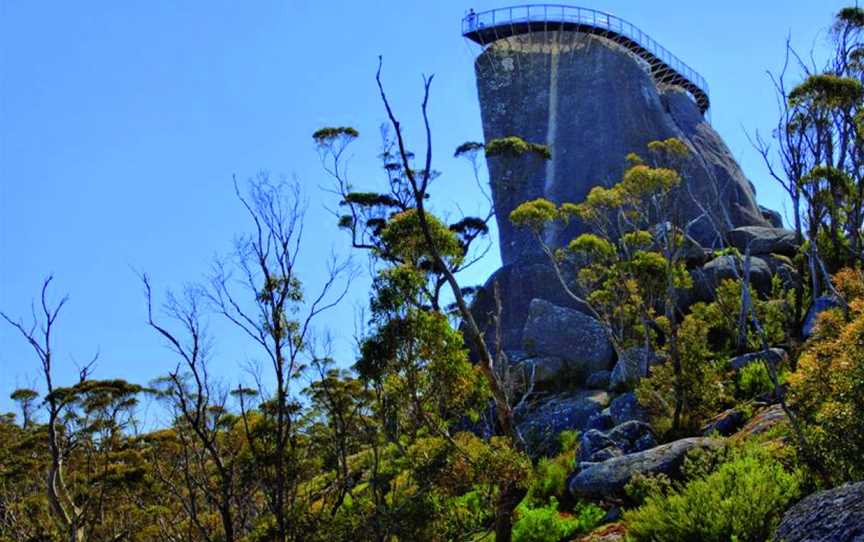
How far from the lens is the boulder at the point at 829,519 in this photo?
6223 mm

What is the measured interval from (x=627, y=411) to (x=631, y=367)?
11.7 ft

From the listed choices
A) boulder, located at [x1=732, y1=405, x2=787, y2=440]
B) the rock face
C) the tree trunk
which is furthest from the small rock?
the rock face

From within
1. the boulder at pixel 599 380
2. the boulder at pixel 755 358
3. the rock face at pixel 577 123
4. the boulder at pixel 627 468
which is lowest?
the boulder at pixel 627 468

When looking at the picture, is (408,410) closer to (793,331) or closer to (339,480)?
(339,480)

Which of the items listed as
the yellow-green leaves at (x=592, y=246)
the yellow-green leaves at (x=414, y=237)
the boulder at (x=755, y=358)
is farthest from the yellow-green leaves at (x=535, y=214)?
the yellow-green leaves at (x=414, y=237)

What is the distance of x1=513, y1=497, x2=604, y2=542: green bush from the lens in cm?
1234

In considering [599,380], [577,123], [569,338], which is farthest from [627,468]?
[577,123]

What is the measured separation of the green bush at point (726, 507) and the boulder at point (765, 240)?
18263mm

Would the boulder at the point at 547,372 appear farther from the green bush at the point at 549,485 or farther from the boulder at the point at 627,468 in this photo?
the boulder at the point at 627,468

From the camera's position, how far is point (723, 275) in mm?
25172

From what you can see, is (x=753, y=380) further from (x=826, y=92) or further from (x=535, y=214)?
(x=535, y=214)

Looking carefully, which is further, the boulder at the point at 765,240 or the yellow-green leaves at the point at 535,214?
the boulder at the point at 765,240

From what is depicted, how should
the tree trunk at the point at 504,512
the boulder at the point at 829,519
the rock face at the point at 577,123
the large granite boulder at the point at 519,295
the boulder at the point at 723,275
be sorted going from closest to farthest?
the boulder at the point at 829,519
the tree trunk at the point at 504,512
the boulder at the point at 723,275
the large granite boulder at the point at 519,295
the rock face at the point at 577,123

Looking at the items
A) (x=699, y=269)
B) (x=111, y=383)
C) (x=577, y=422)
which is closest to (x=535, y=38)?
(x=699, y=269)
